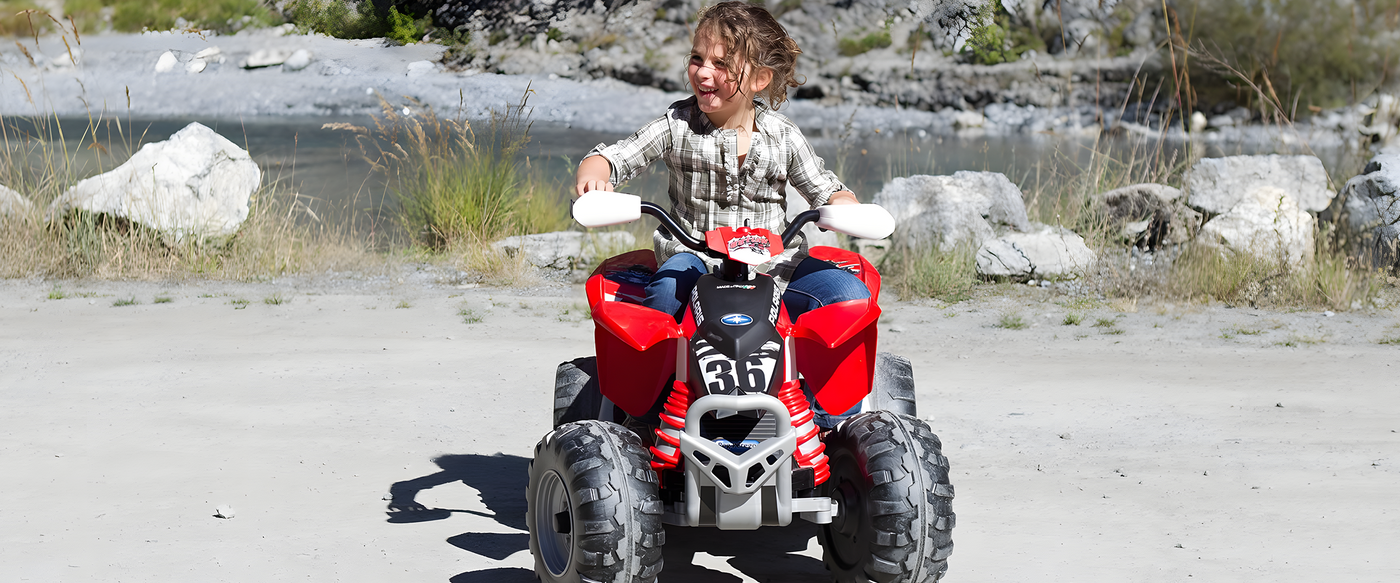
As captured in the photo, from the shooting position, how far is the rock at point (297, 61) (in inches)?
597

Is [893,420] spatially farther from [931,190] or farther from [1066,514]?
[931,190]

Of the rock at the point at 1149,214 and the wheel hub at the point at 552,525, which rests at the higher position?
the wheel hub at the point at 552,525

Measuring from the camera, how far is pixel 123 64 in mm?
13359

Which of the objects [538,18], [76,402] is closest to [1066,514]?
[76,402]

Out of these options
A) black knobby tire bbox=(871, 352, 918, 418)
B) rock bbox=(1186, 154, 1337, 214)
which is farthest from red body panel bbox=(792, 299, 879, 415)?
rock bbox=(1186, 154, 1337, 214)

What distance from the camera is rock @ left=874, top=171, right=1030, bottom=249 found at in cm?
758

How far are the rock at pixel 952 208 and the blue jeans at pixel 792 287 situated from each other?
14.5 feet

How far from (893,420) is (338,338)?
140 inches

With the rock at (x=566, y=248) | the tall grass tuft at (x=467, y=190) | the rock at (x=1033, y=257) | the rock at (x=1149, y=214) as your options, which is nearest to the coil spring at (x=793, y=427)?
the rock at (x=1033, y=257)

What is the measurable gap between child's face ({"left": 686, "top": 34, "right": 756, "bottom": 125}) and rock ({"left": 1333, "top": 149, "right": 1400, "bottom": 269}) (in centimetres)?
525

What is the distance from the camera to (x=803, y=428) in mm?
2629

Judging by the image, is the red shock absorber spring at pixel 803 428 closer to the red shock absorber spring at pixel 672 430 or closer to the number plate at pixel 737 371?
the number plate at pixel 737 371

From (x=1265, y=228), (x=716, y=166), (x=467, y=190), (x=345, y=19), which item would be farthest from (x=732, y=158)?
(x=345, y=19)

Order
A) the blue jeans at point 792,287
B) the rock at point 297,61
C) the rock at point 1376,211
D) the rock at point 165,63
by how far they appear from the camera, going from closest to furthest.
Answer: the blue jeans at point 792,287 < the rock at point 1376,211 < the rock at point 297,61 < the rock at point 165,63
